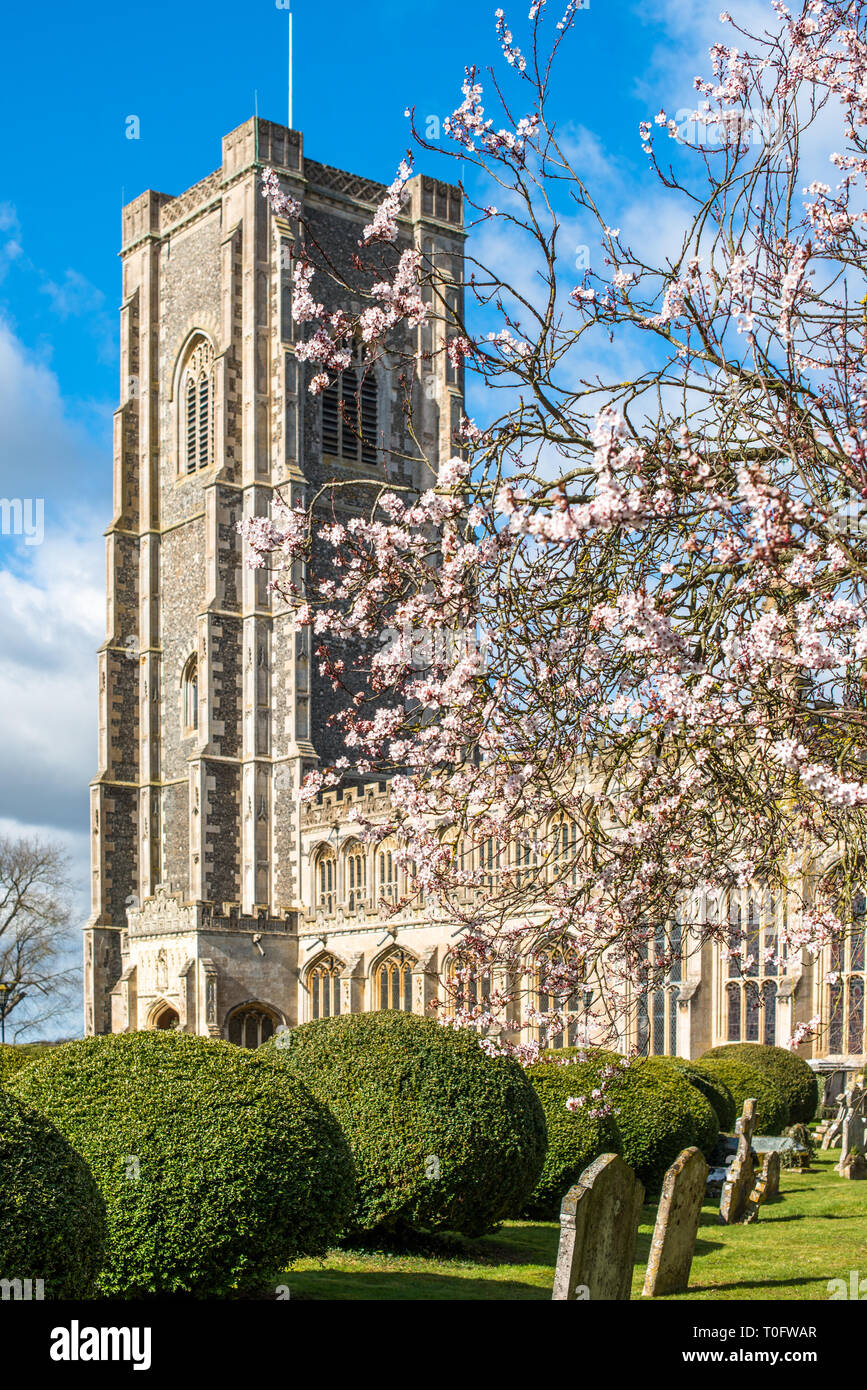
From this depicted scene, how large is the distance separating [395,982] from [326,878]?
4.91m

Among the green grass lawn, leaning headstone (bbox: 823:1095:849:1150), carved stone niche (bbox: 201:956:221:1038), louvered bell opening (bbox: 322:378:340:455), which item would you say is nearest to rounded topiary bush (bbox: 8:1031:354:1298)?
A: the green grass lawn

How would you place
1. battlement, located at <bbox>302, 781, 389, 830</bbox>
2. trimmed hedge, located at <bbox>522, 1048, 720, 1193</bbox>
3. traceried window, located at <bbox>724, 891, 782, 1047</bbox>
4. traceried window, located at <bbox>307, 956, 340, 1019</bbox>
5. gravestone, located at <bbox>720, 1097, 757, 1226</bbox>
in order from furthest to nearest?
traceried window, located at <bbox>307, 956, 340, 1019</bbox> < battlement, located at <bbox>302, 781, 389, 830</bbox> < traceried window, located at <bbox>724, 891, 782, 1047</bbox> < trimmed hedge, located at <bbox>522, 1048, 720, 1193</bbox> < gravestone, located at <bbox>720, 1097, 757, 1226</bbox>

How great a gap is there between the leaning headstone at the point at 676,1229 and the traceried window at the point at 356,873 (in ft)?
87.8

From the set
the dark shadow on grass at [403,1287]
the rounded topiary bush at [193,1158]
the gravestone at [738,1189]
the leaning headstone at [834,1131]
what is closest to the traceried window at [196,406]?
the leaning headstone at [834,1131]

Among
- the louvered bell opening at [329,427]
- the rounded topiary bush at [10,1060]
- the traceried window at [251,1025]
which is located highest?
the louvered bell opening at [329,427]

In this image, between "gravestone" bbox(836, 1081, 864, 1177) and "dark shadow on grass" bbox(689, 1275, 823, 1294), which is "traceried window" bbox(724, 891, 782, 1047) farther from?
"dark shadow on grass" bbox(689, 1275, 823, 1294)

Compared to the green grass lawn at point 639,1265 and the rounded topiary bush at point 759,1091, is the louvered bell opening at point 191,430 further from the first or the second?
the green grass lawn at point 639,1265

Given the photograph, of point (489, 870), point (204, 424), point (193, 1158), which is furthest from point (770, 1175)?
point (204, 424)

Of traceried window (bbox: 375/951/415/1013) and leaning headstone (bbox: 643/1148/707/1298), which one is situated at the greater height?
leaning headstone (bbox: 643/1148/707/1298)

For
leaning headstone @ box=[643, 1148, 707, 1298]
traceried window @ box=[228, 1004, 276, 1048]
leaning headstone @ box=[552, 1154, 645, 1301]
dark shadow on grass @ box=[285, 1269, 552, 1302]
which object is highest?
leaning headstone @ box=[552, 1154, 645, 1301]

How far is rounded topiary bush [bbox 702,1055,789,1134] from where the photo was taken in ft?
72.0

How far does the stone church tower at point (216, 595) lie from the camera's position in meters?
37.9

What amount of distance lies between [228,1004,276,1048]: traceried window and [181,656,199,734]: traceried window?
33.2 feet

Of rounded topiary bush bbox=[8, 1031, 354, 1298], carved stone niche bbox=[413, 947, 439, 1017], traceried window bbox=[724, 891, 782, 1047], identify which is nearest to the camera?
rounded topiary bush bbox=[8, 1031, 354, 1298]
